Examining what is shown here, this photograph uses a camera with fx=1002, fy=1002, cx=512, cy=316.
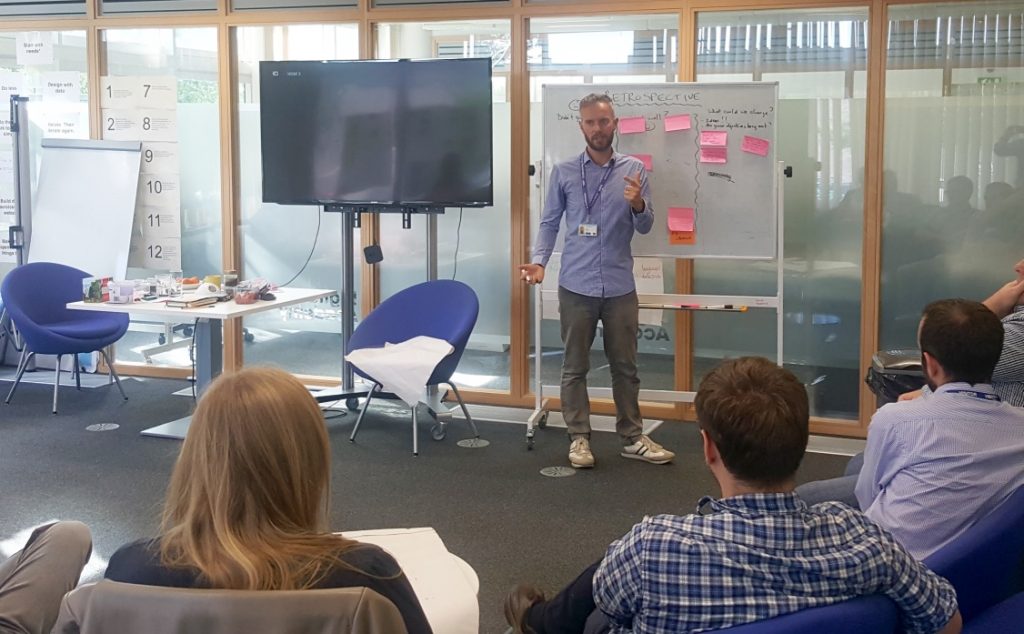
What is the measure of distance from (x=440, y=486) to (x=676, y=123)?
6.82 feet

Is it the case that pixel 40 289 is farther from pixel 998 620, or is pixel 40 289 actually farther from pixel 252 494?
pixel 998 620

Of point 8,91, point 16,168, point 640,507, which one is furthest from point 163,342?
point 640,507

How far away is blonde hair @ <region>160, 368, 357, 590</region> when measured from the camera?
1334mm

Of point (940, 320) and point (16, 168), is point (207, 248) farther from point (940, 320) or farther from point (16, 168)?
point (940, 320)

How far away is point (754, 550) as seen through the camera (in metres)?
1.44

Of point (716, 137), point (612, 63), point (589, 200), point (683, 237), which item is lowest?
point (683, 237)

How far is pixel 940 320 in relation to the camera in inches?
88.8

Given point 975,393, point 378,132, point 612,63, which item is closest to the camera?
point 975,393

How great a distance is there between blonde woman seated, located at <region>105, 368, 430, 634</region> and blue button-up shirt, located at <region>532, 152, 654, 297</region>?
3.25 m

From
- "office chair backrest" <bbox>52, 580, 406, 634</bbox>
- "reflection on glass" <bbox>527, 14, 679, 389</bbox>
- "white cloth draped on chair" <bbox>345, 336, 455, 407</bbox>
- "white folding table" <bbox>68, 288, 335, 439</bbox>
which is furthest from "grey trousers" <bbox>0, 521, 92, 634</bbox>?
"reflection on glass" <bbox>527, 14, 679, 389</bbox>

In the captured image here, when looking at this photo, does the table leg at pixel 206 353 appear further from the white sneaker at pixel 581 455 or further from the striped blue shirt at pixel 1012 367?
the striped blue shirt at pixel 1012 367

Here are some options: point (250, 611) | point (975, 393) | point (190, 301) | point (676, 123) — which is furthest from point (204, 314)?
point (250, 611)

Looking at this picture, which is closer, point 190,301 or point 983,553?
point 983,553

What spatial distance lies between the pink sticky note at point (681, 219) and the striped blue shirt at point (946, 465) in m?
2.77
